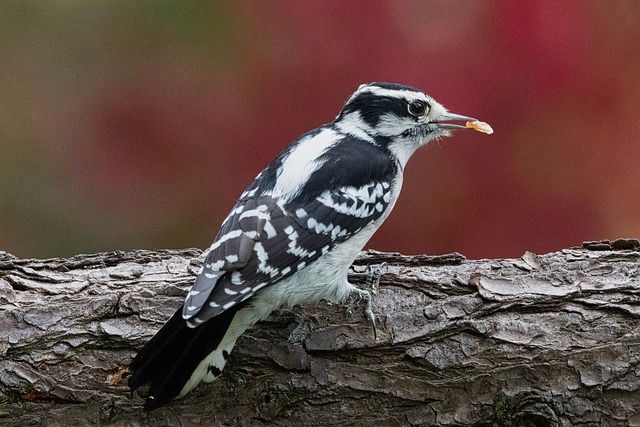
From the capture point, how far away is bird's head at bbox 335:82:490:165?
180 inches

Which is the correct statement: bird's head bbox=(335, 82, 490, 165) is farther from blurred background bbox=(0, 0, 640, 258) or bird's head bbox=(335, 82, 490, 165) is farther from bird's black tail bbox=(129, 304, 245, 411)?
bird's black tail bbox=(129, 304, 245, 411)

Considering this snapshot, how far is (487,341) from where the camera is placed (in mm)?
4062

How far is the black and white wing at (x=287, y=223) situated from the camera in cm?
375

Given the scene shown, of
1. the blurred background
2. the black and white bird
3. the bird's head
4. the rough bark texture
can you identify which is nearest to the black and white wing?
the black and white bird

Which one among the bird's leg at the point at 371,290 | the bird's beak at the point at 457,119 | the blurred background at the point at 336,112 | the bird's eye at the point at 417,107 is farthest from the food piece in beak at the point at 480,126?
the bird's leg at the point at 371,290

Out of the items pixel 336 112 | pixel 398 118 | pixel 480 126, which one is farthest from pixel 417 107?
pixel 336 112

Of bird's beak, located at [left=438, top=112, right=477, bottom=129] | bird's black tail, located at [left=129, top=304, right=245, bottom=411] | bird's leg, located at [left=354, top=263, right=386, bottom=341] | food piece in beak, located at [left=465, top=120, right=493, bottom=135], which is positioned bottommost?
Result: bird's black tail, located at [left=129, top=304, right=245, bottom=411]

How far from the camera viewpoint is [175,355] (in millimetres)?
3764

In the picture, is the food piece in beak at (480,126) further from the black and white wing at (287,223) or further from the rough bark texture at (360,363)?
the rough bark texture at (360,363)

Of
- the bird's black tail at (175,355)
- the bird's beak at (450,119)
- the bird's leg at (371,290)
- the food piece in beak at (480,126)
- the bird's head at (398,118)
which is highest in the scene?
the food piece in beak at (480,126)

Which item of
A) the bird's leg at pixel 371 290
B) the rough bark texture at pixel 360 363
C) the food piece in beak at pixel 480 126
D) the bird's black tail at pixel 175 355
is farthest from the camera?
the food piece in beak at pixel 480 126

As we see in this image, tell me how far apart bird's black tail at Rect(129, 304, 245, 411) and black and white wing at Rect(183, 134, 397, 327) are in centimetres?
13

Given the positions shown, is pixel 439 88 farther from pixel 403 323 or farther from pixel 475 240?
pixel 403 323

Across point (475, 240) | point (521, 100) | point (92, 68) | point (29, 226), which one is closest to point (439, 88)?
point (521, 100)
